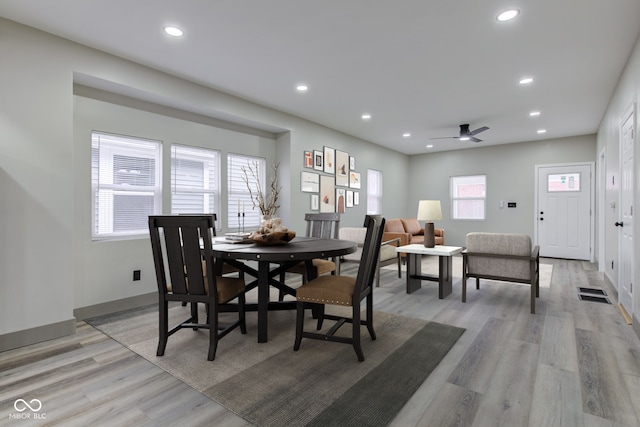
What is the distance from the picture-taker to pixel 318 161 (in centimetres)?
584

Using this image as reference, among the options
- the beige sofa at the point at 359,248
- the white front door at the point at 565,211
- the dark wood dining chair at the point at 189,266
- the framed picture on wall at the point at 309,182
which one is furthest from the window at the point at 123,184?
the white front door at the point at 565,211

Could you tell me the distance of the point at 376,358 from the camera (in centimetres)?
233

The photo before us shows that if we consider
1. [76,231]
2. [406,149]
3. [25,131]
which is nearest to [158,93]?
[25,131]

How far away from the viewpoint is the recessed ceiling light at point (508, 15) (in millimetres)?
2518

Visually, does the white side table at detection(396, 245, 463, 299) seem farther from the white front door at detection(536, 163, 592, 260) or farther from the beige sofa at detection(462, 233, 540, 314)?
the white front door at detection(536, 163, 592, 260)

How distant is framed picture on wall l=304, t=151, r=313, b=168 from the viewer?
557 cm

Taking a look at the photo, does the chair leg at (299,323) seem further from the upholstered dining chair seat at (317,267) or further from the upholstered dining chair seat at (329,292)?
the upholstered dining chair seat at (317,267)

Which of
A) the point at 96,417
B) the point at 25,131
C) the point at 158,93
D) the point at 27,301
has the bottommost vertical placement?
the point at 96,417

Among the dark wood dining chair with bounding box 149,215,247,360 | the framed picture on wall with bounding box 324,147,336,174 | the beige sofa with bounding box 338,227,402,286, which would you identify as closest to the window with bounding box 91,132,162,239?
the dark wood dining chair with bounding box 149,215,247,360

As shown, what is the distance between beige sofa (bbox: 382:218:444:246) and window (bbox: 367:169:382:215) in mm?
539

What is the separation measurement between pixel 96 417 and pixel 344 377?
1.36m

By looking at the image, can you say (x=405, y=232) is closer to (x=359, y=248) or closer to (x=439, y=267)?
(x=359, y=248)

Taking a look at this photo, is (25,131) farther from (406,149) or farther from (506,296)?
(406,149)

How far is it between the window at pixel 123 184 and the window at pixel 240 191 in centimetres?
106
